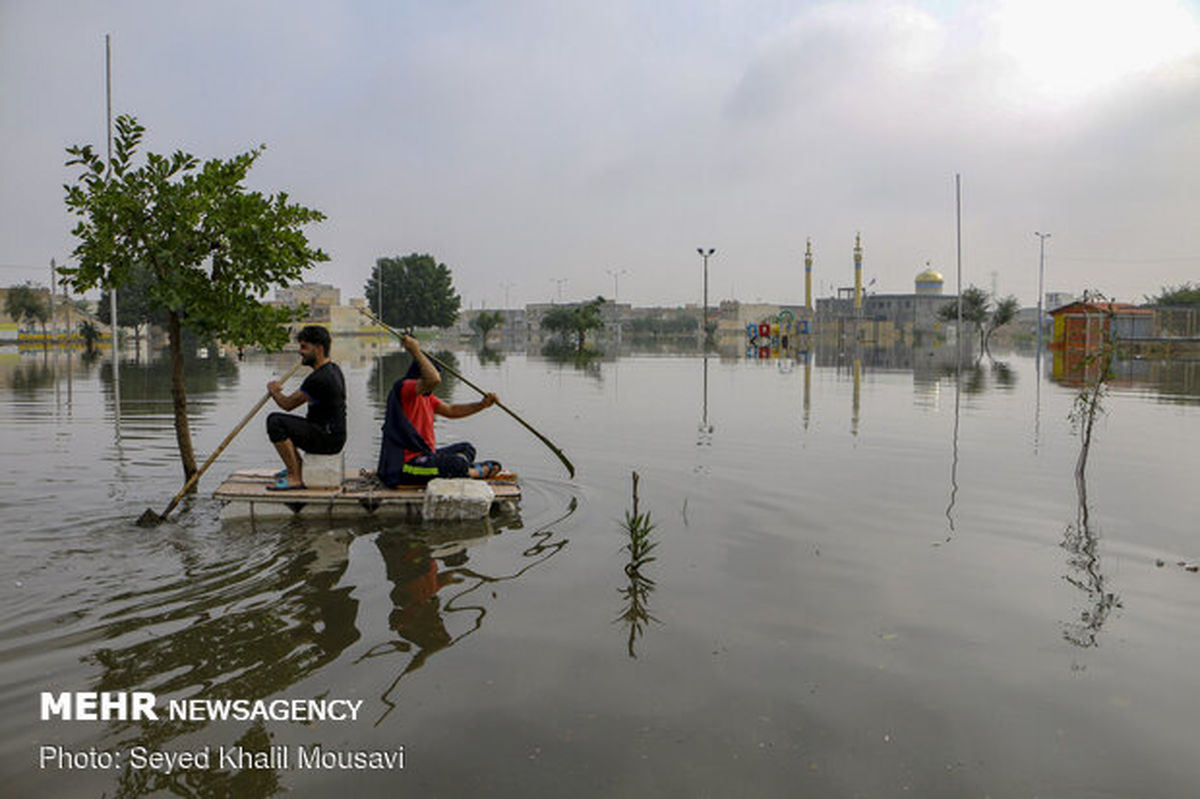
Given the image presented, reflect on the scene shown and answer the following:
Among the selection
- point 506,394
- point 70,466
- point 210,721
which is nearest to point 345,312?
point 506,394

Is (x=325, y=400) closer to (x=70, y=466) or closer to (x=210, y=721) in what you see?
(x=210, y=721)

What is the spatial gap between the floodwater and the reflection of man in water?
4 centimetres

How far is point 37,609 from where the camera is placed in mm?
5785

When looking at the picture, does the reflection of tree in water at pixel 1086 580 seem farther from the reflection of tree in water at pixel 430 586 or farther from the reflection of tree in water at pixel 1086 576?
the reflection of tree in water at pixel 430 586

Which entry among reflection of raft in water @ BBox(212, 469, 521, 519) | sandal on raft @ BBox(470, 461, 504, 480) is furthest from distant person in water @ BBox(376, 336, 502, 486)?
reflection of raft in water @ BBox(212, 469, 521, 519)

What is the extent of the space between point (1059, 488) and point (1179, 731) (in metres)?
6.83

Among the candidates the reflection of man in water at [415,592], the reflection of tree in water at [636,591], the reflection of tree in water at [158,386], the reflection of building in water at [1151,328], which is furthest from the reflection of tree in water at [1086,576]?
the reflection of building in water at [1151,328]

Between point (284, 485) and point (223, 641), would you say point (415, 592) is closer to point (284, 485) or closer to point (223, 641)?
point (223, 641)

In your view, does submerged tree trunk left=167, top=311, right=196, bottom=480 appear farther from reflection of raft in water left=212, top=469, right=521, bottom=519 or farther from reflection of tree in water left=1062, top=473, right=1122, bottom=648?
reflection of tree in water left=1062, top=473, right=1122, bottom=648

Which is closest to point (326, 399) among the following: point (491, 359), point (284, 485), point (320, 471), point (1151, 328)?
point (320, 471)

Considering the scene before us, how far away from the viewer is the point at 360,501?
845 centimetres

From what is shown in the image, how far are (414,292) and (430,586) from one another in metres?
92.3

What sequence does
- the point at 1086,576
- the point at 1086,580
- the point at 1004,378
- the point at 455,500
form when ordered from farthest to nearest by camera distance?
1. the point at 1004,378
2. the point at 455,500
3. the point at 1086,576
4. the point at 1086,580

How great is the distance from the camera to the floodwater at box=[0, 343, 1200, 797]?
3.94 metres
